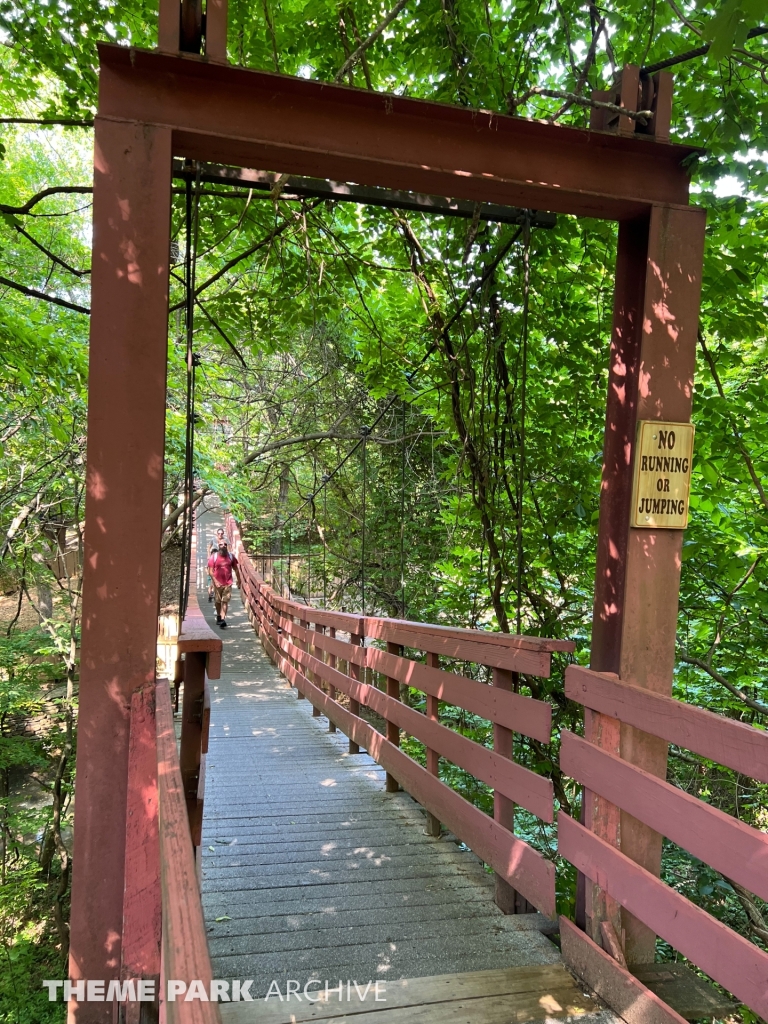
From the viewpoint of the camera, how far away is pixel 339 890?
2.73 metres

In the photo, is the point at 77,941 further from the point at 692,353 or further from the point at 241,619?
Answer: the point at 241,619

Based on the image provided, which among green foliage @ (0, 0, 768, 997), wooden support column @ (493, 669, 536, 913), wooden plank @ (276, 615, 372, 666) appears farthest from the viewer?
wooden plank @ (276, 615, 372, 666)

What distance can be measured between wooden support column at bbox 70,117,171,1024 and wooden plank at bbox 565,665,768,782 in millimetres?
1368

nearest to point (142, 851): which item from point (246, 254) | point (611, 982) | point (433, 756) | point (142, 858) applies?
point (142, 858)

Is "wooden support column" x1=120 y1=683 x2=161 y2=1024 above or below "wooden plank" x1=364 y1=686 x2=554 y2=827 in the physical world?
above

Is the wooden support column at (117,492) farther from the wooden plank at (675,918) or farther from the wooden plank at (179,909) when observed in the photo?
the wooden plank at (675,918)

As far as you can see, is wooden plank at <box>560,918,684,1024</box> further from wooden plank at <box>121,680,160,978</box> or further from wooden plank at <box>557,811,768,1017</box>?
wooden plank at <box>121,680,160,978</box>

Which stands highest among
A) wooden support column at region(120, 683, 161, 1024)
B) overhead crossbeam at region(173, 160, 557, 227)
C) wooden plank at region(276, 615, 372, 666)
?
overhead crossbeam at region(173, 160, 557, 227)

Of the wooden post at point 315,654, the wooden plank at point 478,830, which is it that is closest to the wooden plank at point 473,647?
the wooden plank at point 478,830

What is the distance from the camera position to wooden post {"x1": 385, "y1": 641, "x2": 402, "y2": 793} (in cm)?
387

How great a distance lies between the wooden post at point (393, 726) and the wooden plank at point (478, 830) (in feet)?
0.20

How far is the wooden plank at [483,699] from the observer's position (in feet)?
7.54

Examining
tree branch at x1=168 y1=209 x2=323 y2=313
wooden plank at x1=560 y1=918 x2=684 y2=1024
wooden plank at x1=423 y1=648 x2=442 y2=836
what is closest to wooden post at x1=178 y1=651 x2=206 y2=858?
wooden plank at x1=423 y1=648 x2=442 y2=836

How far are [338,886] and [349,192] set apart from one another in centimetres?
290
